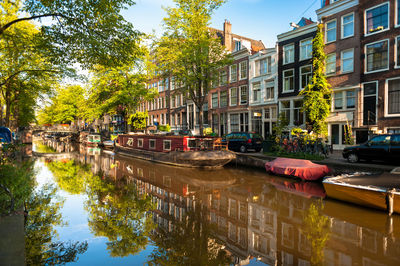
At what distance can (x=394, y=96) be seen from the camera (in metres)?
18.4

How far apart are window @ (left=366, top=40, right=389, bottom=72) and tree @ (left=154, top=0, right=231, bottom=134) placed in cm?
1127

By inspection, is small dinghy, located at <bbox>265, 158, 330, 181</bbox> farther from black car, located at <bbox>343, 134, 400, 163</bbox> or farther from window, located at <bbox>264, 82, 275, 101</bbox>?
window, located at <bbox>264, 82, 275, 101</bbox>

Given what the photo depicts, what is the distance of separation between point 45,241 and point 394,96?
2252cm

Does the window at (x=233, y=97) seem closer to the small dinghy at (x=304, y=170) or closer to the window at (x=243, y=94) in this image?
the window at (x=243, y=94)

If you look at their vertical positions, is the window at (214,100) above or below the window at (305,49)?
below

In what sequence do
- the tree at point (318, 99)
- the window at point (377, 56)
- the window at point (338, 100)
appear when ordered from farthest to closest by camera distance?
1. the window at point (338, 100)
2. the window at point (377, 56)
3. the tree at point (318, 99)

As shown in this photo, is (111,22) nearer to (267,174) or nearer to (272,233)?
(272,233)

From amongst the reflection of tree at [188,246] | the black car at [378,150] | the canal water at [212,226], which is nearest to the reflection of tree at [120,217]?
the canal water at [212,226]

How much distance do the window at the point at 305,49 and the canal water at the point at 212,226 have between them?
15.9 m

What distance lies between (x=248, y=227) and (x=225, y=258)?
1.93 meters

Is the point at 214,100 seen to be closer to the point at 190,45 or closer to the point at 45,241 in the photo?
the point at 190,45

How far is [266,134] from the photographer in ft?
90.6

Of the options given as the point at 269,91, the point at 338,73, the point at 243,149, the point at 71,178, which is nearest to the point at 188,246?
the point at 71,178

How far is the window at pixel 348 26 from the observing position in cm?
2081
